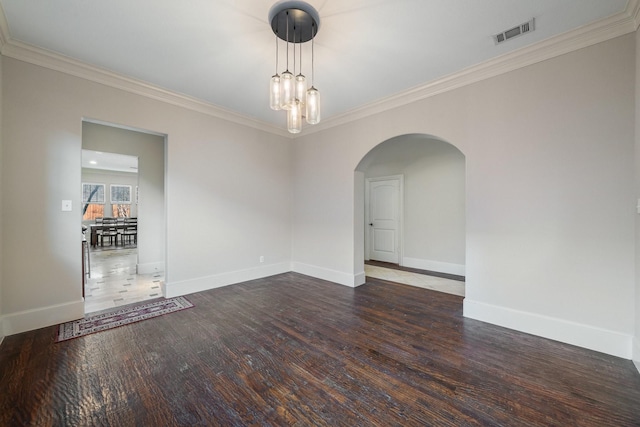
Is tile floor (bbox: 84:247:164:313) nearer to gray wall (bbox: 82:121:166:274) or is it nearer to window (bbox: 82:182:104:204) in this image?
gray wall (bbox: 82:121:166:274)

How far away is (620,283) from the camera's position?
2.25m

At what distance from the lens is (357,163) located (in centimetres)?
414

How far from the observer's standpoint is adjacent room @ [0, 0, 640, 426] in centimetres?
179

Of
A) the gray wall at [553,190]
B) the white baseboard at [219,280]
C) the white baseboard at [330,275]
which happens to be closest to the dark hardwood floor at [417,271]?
the white baseboard at [330,275]

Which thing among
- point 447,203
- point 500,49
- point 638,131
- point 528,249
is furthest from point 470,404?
point 447,203

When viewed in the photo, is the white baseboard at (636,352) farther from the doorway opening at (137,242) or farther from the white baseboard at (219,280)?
the doorway opening at (137,242)

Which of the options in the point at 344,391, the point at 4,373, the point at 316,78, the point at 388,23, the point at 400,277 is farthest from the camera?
the point at 400,277

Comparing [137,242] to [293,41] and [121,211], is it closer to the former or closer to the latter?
[293,41]

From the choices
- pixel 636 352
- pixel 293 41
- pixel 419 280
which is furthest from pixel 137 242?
pixel 636 352

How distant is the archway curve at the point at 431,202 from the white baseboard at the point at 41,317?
3858mm

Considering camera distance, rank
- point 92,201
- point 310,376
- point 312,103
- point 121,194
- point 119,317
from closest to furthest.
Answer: point 310,376 → point 312,103 → point 119,317 → point 92,201 → point 121,194

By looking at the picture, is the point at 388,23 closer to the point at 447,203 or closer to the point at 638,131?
the point at 638,131

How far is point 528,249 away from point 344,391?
2.40m

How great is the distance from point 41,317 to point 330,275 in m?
3.68
